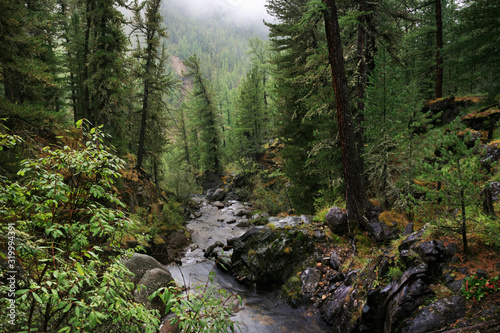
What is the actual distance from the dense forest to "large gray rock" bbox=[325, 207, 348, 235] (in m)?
0.27

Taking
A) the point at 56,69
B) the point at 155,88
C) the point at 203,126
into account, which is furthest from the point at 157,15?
the point at 203,126

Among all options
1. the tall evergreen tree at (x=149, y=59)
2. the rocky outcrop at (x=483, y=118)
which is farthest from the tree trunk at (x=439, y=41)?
the tall evergreen tree at (x=149, y=59)

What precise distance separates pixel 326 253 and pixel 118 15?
16.1 m

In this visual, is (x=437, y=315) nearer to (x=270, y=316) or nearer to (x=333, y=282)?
(x=333, y=282)

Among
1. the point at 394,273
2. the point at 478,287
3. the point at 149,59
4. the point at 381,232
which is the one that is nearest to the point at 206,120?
the point at 149,59

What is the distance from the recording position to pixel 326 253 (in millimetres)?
7934

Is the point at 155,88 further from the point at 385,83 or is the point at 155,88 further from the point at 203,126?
the point at 203,126

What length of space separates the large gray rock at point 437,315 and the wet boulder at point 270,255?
14.9ft

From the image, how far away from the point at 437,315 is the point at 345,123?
5.70m

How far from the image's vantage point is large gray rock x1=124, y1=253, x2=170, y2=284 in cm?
747

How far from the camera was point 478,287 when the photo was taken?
333 cm

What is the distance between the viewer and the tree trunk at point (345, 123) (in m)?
7.39

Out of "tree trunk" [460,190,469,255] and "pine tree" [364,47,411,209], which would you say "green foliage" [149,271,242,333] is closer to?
"tree trunk" [460,190,469,255]

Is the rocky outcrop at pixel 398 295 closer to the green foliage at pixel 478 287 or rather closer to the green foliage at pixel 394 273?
the green foliage at pixel 394 273
